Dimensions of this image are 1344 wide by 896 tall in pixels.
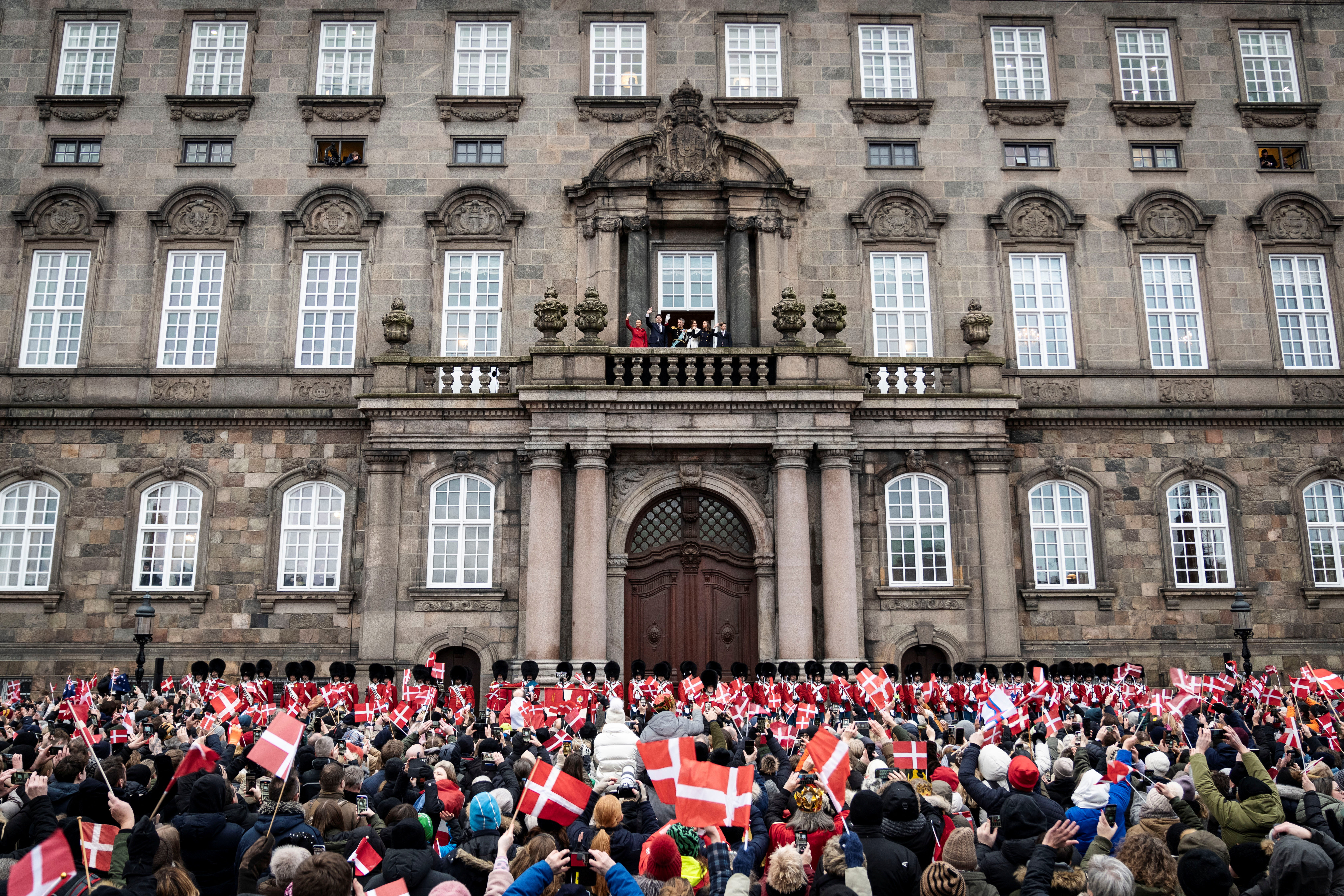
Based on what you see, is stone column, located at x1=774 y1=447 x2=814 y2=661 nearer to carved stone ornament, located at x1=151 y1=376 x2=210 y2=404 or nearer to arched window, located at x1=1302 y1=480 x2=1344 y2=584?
arched window, located at x1=1302 y1=480 x2=1344 y2=584

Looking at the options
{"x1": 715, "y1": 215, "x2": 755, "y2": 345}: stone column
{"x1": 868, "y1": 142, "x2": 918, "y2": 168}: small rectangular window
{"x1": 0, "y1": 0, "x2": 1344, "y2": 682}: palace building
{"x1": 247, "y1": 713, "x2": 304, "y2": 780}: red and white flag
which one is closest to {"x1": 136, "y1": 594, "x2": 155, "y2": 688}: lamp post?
{"x1": 0, "y1": 0, "x2": 1344, "y2": 682}: palace building

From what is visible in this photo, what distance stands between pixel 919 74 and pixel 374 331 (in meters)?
16.7

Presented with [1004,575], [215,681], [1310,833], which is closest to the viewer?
[1310,833]

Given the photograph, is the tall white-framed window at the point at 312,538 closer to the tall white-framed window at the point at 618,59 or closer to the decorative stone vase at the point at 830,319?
the decorative stone vase at the point at 830,319

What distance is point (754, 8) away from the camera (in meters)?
29.7

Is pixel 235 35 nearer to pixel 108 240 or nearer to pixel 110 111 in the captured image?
pixel 110 111

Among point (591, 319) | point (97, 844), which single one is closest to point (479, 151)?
point (591, 319)

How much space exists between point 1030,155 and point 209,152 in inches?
897

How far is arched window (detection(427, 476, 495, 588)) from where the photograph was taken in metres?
25.0

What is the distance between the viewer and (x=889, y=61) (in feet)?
97.3

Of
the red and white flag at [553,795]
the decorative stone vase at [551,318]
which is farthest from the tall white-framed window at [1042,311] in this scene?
the red and white flag at [553,795]

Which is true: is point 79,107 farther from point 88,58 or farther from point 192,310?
point 192,310

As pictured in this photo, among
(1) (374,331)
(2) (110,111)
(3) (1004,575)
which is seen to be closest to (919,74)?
(3) (1004,575)

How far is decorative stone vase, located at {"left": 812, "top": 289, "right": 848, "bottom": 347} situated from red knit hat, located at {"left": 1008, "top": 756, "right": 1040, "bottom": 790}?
56.6ft
